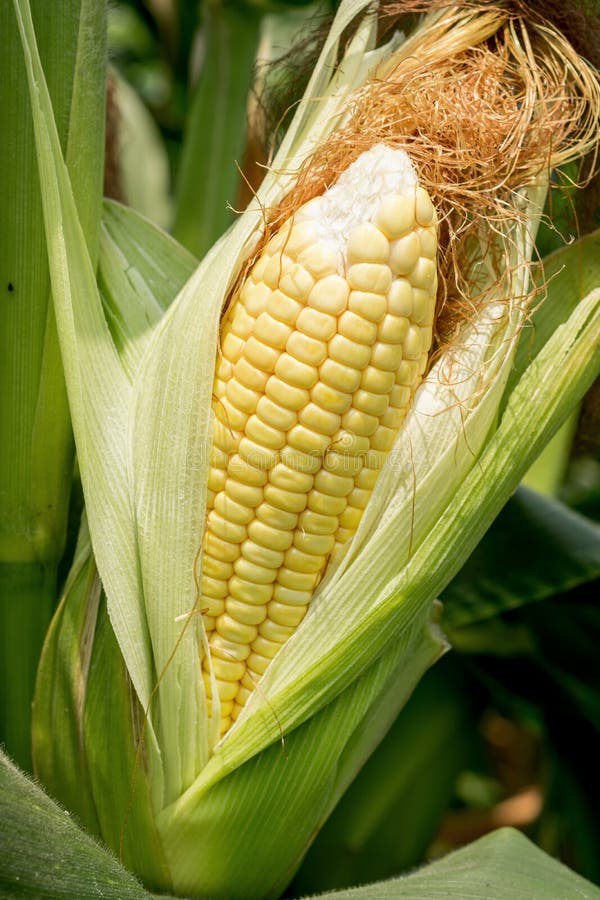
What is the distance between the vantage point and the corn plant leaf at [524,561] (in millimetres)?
1340

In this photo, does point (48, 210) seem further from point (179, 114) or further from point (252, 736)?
point (179, 114)

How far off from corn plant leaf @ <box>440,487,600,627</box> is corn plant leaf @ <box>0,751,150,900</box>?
0.78 metres

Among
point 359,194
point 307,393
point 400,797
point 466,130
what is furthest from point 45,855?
point 400,797

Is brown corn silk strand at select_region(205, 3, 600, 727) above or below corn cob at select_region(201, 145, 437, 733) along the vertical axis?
above

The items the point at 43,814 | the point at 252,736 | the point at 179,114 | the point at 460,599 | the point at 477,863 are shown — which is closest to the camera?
the point at 43,814

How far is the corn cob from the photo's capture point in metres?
0.82

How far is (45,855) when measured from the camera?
65 cm

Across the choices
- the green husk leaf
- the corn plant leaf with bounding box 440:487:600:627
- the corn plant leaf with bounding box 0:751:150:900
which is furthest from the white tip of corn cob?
the corn plant leaf with bounding box 440:487:600:627

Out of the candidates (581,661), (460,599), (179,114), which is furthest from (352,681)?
(179,114)

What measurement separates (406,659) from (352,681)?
12 centimetres

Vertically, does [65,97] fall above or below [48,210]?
above

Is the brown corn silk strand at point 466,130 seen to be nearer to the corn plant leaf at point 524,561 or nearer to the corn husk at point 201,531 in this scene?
the corn husk at point 201,531

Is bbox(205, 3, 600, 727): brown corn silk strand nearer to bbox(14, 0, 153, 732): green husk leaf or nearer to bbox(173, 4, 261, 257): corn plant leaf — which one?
bbox(14, 0, 153, 732): green husk leaf

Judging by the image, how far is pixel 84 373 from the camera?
0.89 m
